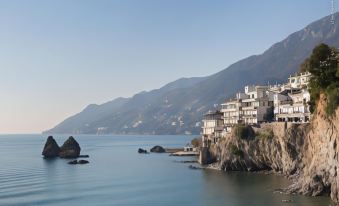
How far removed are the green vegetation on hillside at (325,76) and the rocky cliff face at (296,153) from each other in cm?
219

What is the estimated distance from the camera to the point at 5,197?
7600cm

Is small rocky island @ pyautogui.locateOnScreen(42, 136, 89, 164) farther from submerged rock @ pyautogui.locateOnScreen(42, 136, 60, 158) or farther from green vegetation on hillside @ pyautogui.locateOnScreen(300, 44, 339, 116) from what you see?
green vegetation on hillside @ pyautogui.locateOnScreen(300, 44, 339, 116)

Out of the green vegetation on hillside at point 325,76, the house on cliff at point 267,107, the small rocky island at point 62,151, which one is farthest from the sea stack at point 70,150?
the green vegetation on hillside at point 325,76

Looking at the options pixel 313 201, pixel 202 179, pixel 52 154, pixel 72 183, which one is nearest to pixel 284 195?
pixel 313 201

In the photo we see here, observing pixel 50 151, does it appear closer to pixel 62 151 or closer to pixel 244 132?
pixel 62 151

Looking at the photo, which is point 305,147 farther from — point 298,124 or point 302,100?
point 302,100

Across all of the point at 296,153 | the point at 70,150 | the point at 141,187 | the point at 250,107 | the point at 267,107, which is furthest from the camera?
the point at 70,150

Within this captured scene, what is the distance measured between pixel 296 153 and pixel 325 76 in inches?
770

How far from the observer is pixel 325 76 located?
7281 cm

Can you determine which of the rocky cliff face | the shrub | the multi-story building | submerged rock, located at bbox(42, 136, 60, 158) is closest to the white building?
the multi-story building

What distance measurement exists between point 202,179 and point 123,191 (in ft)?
60.0

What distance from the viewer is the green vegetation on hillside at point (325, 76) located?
6538cm

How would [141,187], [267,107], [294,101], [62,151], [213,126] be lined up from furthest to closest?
[62,151], [213,126], [267,107], [294,101], [141,187]

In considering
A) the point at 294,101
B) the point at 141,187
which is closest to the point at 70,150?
the point at 141,187
